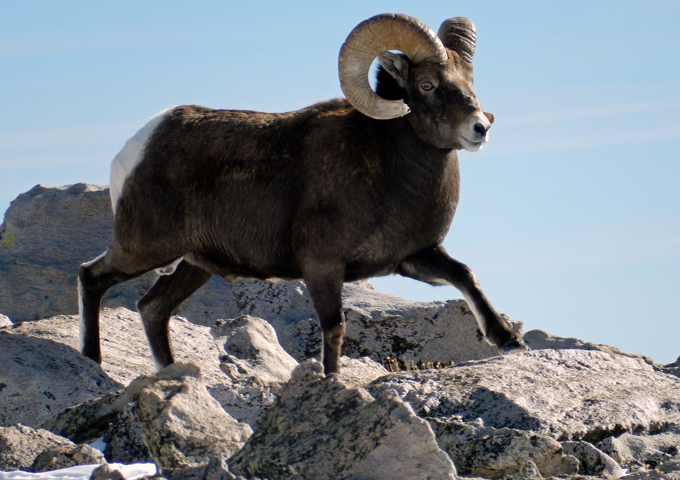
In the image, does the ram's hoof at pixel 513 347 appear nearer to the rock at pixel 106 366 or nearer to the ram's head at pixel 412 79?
the ram's head at pixel 412 79

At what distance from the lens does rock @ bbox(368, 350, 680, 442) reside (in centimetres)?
739

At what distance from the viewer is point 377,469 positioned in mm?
5039

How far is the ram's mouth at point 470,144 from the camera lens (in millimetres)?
8211

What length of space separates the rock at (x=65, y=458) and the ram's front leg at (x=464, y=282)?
3.84 meters

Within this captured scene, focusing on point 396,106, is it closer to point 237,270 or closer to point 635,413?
point 237,270

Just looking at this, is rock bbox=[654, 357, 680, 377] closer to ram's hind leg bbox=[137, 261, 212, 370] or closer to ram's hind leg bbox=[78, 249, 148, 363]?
ram's hind leg bbox=[137, 261, 212, 370]

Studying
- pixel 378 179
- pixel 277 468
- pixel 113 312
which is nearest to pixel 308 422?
pixel 277 468

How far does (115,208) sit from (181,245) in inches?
35.4

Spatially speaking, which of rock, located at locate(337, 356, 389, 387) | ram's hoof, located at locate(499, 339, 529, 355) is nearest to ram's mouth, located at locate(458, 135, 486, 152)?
ram's hoof, located at locate(499, 339, 529, 355)

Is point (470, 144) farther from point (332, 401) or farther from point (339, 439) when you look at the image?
point (339, 439)

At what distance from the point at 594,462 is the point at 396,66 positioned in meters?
4.10

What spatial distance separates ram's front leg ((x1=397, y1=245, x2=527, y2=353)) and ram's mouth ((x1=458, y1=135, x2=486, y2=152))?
1019 millimetres

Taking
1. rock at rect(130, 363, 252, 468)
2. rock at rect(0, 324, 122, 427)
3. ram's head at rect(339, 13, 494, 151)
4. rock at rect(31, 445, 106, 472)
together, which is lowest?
rock at rect(0, 324, 122, 427)

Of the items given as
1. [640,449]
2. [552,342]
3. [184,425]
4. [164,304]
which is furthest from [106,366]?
[552,342]
